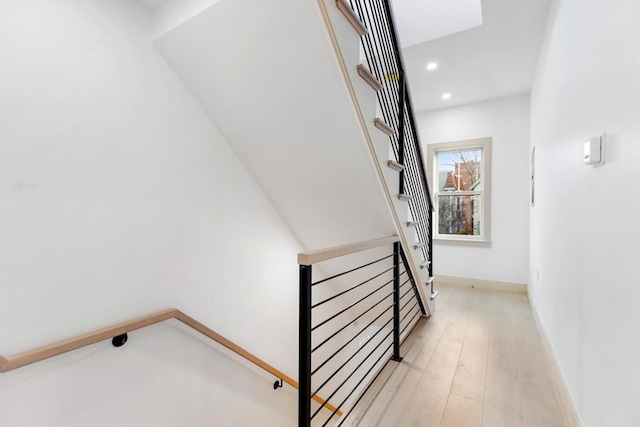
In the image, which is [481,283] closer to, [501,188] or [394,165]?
[501,188]

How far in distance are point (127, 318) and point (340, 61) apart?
65.8 inches

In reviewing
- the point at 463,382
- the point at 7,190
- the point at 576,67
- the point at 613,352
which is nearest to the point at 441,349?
the point at 463,382

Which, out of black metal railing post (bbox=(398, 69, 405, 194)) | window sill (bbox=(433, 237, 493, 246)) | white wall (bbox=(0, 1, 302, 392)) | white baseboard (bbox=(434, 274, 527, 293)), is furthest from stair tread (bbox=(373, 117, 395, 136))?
white baseboard (bbox=(434, 274, 527, 293))

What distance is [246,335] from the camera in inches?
84.2

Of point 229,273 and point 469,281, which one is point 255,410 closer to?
point 229,273

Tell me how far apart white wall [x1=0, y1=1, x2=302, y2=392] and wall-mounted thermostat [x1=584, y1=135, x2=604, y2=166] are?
197cm

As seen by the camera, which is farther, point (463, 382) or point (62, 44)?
point (463, 382)

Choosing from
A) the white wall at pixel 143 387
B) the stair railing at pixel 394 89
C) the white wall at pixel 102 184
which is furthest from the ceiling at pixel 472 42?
the white wall at pixel 143 387

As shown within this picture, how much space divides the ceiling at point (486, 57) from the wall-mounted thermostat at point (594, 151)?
5.95 ft

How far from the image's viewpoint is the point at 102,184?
4.57 feet

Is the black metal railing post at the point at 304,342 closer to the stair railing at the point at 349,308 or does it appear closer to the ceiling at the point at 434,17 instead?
the stair railing at the point at 349,308

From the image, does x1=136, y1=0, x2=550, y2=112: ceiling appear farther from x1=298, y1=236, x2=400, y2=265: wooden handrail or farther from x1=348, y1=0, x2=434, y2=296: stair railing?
x1=298, y1=236, x2=400, y2=265: wooden handrail

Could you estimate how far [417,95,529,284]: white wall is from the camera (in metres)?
3.84

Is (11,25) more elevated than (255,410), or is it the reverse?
(11,25)
